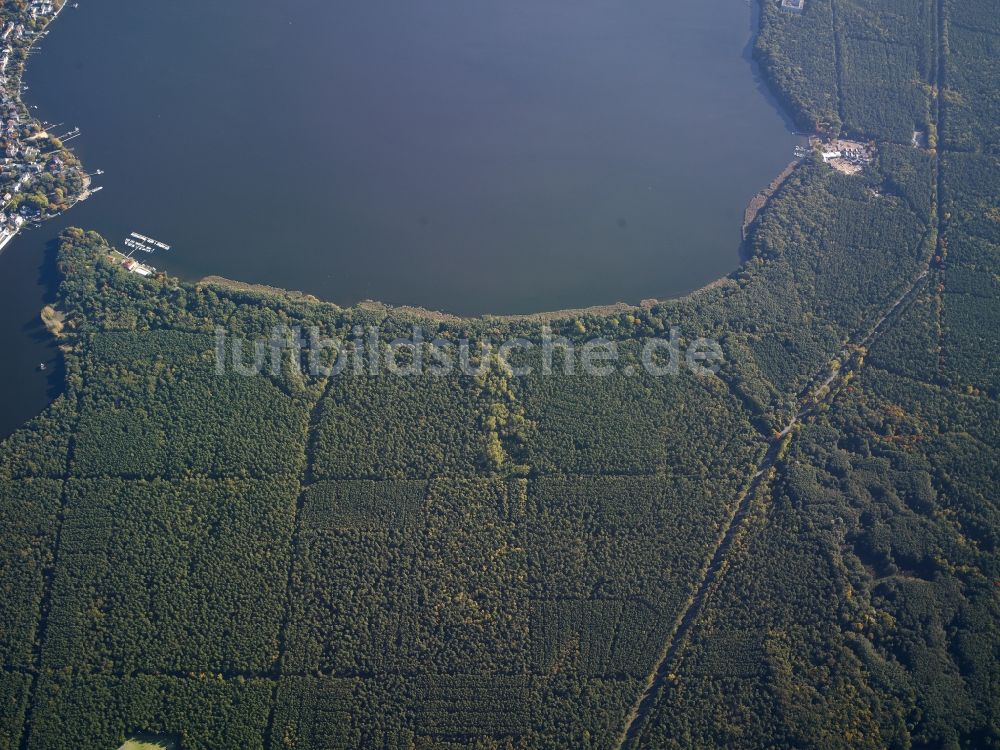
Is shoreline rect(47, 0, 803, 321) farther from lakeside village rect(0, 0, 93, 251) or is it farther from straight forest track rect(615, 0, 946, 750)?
straight forest track rect(615, 0, 946, 750)

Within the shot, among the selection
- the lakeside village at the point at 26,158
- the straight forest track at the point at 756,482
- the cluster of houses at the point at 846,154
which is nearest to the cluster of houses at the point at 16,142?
the lakeside village at the point at 26,158

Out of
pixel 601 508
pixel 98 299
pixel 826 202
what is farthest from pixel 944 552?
pixel 98 299

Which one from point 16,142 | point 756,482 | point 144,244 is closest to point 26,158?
point 16,142

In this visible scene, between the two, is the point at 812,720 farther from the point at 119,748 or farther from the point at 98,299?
the point at 98,299

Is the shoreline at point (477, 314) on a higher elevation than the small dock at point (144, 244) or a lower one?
lower

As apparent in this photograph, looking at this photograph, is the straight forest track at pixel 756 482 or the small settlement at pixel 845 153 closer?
the straight forest track at pixel 756 482

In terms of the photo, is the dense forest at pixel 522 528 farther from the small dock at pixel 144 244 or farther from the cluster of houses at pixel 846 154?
the cluster of houses at pixel 846 154

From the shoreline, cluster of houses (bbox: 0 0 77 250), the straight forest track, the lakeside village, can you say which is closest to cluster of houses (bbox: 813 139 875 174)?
the straight forest track
